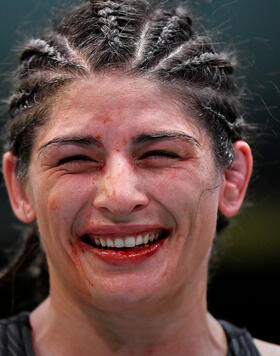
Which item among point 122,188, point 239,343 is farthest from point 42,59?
point 239,343

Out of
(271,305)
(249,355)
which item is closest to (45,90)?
(249,355)

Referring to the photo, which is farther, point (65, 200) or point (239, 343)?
point (239, 343)

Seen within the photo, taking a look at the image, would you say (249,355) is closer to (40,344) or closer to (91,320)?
(91,320)

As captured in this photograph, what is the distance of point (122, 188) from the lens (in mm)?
1676

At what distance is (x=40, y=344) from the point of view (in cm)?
201

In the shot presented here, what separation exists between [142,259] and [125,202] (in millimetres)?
208

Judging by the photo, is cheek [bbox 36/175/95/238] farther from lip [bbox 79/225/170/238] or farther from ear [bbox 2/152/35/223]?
ear [bbox 2/152/35/223]

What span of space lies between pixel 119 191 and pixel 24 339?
699 mm

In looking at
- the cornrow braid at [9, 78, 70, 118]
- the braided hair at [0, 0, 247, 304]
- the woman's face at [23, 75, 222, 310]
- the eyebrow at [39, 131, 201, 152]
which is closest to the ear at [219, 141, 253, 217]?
the braided hair at [0, 0, 247, 304]

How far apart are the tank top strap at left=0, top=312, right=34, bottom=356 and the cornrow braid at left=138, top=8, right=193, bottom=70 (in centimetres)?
98

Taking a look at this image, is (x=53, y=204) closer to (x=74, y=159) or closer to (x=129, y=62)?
(x=74, y=159)

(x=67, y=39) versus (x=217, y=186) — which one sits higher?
(x=67, y=39)

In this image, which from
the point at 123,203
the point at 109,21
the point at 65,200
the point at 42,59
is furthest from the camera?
the point at 42,59

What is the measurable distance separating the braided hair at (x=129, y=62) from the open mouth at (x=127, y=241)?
0.35 m
